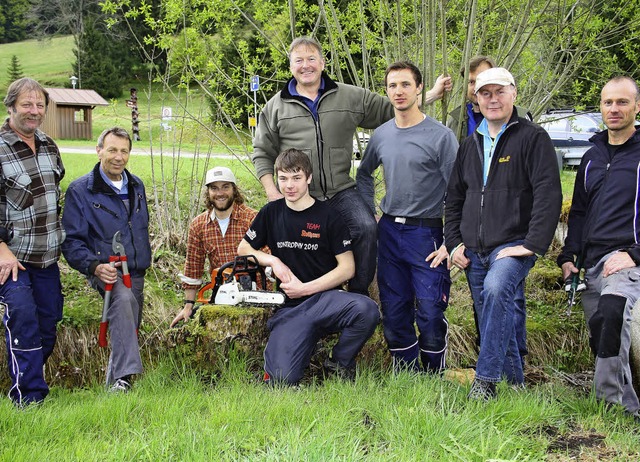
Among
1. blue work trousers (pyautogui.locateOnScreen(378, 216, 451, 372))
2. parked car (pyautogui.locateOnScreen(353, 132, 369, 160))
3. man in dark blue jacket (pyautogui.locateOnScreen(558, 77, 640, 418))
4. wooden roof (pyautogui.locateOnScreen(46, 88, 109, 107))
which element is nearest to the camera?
man in dark blue jacket (pyautogui.locateOnScreen(558, 77, 640, 418))

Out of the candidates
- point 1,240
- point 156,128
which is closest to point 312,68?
point 1,240

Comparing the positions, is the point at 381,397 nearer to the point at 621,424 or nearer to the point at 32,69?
the point at 621,424

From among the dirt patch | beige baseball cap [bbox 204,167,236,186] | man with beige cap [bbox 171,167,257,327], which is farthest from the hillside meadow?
beige baseball cap [bbox 204,167,236,186]

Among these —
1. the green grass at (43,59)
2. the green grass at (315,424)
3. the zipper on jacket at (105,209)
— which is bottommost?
the green grass at (315,424)

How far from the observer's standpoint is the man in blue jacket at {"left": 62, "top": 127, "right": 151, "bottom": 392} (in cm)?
475

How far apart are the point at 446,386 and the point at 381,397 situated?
570 mm

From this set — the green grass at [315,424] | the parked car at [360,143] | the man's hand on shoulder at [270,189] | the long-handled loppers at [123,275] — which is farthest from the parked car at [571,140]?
the long-handled loppers at [123,275]

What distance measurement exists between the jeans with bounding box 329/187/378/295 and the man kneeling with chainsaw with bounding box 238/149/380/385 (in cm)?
13

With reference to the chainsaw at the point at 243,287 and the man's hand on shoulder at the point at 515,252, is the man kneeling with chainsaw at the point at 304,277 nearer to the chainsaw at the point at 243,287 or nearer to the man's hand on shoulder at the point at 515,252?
the chainsaw at the point at 243,287

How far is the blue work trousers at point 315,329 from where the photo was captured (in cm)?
458

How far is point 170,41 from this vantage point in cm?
687

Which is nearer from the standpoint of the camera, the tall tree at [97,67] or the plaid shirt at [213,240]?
the plaid shirt at [213,240]

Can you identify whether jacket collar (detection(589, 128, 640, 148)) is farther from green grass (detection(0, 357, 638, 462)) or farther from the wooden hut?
the wooden hut

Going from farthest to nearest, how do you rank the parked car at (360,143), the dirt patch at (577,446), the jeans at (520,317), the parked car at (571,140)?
the parked car at (571,140) → the parked car at (360,143) → the jeans at (520,317) → the dirt patch at (577,446)
